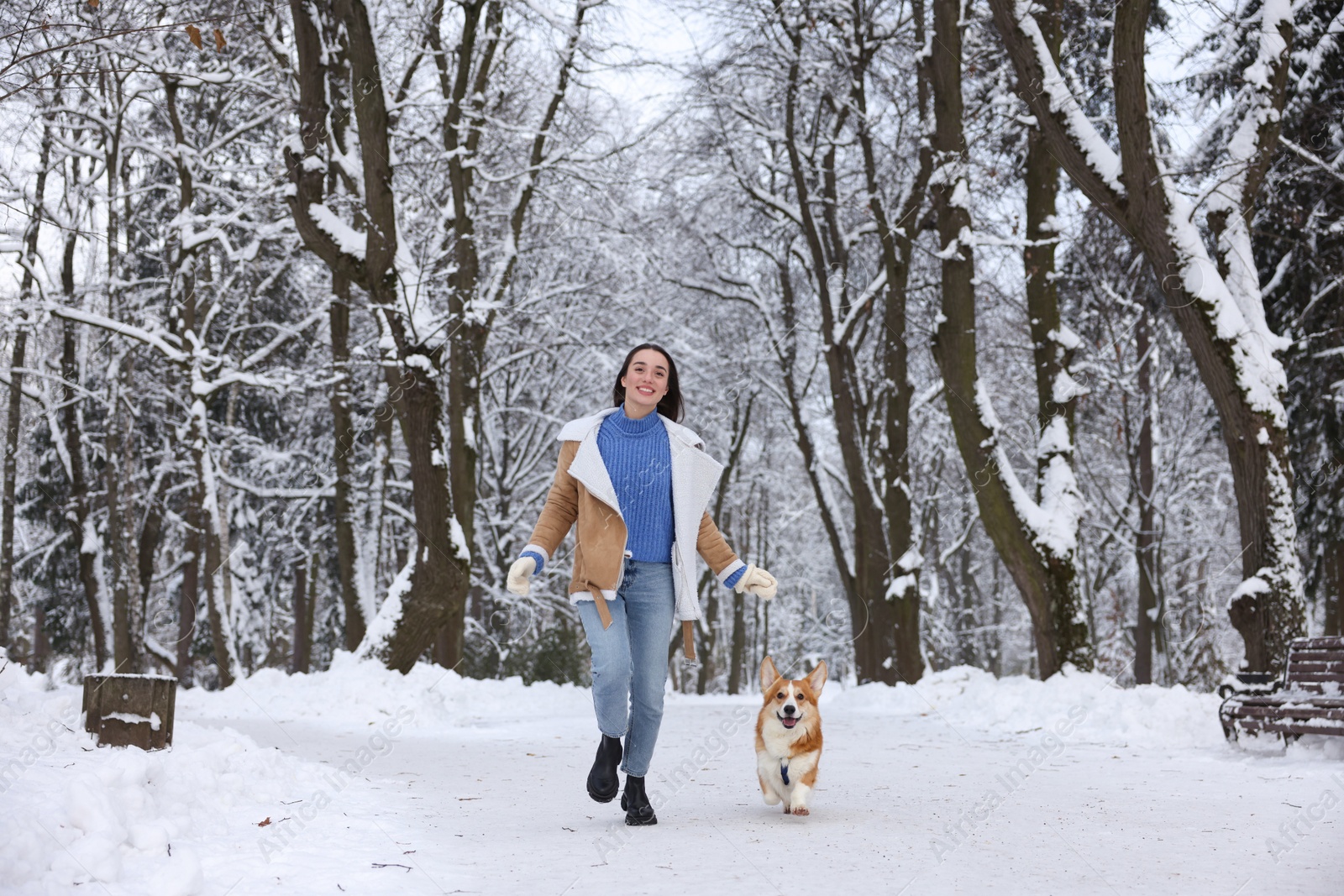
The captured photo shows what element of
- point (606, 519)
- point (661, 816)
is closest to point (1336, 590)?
point (661, 816)

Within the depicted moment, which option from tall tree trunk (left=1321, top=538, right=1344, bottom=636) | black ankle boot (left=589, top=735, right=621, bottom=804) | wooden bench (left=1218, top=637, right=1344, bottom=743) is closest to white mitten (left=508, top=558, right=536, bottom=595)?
black ankle boot (left=589, top=735, right=621, bottom=804)

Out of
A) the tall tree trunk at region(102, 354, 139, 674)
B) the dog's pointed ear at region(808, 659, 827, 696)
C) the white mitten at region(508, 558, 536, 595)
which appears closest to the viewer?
the white mitten at region(508, 558, 536, 595)

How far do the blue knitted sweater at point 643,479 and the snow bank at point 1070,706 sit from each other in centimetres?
565

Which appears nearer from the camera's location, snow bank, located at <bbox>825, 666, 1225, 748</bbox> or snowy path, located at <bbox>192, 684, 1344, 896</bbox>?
snowy path, located at <bbox>192, 684, 1344, 896</bbox>

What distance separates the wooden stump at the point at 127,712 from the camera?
221 inches

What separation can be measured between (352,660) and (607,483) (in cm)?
803

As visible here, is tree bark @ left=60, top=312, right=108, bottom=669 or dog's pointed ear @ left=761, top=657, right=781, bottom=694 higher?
tree bark @ left=60, top=312, right=108, bottom=669

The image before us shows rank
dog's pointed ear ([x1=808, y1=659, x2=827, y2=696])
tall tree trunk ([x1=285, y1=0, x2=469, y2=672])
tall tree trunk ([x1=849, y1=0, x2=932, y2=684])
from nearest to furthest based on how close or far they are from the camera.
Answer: dog's pointed ear ([x1=808, y1=659, x2=827, y2=696])
tall tree trunk ([x1=285, y1=0, x2=469, y2=672])
tall tree trunk ([x1=849, y1=0, x2=932, y2=684])

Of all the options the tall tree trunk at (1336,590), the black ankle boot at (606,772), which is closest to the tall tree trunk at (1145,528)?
the tall tree trunk at (1336,590)

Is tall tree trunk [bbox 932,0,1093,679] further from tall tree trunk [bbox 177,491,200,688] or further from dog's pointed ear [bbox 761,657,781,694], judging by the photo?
tall tree trunk [bbox 177,491,200,688]

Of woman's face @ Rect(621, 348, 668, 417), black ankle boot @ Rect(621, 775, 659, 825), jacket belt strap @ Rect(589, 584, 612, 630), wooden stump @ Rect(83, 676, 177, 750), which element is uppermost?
woman's face @ Rect(621, 348, 668, 417)

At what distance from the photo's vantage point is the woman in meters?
5.17

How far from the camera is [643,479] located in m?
5.42

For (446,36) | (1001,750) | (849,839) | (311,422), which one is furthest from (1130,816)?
(311,422)
